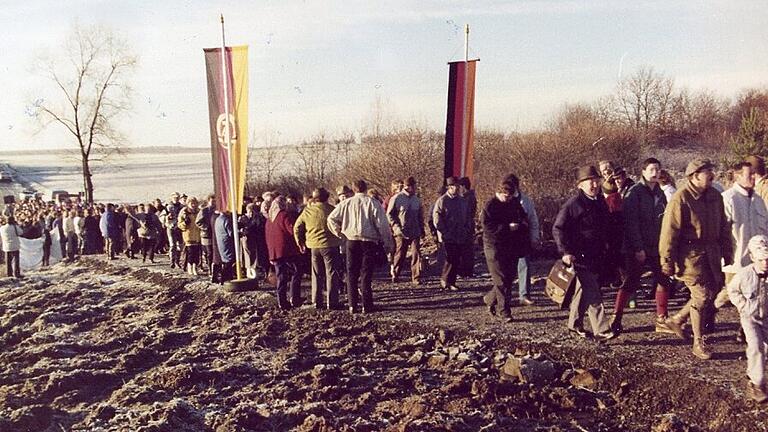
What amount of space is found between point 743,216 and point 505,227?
2.65m

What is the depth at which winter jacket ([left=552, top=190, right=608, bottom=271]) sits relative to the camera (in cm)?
743

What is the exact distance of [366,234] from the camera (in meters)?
9.59

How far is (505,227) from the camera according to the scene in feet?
27.9

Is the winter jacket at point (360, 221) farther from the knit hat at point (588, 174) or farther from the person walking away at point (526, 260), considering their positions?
the knit hat at point (588, 174)

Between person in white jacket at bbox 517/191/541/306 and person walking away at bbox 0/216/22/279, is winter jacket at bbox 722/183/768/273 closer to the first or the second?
person in white jacket at bbox 517/191/541/306

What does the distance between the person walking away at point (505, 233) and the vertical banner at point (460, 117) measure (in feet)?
15.2

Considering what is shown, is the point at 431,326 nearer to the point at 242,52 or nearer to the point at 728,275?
the point at 728,275

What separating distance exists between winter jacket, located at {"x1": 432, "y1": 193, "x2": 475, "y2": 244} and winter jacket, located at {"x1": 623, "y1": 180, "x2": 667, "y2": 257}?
316 centimetres

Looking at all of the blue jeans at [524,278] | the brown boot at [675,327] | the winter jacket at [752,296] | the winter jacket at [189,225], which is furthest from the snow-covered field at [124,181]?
the winter jacket at [752,296]

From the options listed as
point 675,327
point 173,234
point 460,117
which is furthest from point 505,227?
point 173,234

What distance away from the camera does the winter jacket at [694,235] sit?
6.76m

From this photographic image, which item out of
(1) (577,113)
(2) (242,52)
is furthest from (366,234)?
(1) (577,113)

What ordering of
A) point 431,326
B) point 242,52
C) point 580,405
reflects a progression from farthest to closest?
point 242,52 → point 431,326 → point 580,405

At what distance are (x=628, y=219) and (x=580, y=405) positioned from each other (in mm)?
2545
